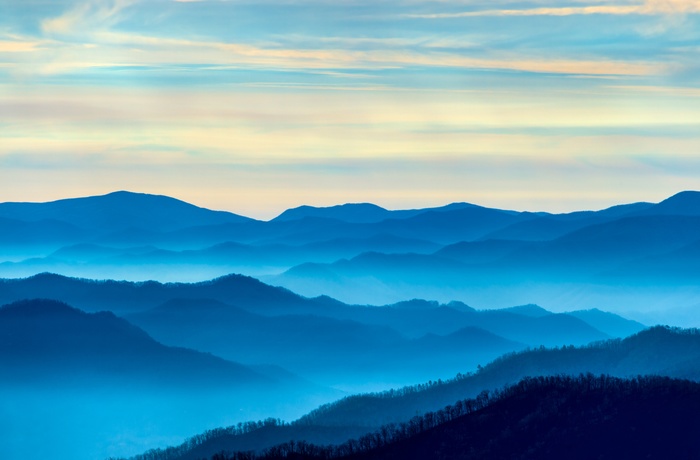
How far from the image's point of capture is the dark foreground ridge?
5408 inches

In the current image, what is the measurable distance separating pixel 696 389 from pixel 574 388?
1606cm

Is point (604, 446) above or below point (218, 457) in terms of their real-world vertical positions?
below

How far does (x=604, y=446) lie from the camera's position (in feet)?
453

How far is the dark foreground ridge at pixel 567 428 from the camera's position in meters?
137

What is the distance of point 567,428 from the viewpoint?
146000 millimetres

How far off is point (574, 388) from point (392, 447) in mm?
24556

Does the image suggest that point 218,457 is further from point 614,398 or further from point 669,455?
point 669,455

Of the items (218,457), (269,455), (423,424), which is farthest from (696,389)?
(218,457)

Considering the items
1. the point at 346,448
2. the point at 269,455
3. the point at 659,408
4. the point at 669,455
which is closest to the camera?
the point at 669,455

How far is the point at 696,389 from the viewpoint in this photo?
15038 centimetres

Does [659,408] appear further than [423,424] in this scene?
No

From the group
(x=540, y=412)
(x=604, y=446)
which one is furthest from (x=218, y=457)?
(x=604, y=446)

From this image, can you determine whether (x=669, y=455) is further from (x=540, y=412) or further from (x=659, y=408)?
(x=540, y=412)

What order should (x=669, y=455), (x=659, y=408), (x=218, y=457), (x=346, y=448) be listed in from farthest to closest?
(x=218, y=457) < (x=346, y=448) < (x=659, y=408) < (x=669, y=455)
